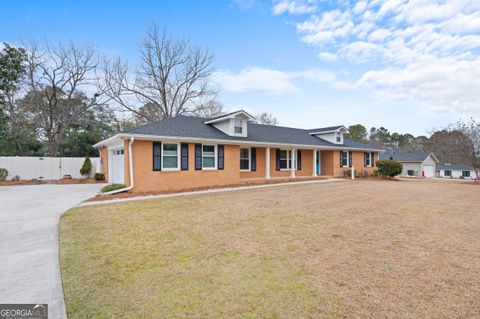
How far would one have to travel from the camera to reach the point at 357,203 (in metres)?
8.66

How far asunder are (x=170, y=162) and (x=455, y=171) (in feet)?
182

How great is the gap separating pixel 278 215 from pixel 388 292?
3.98 m

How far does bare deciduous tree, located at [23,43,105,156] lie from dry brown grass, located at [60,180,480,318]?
21475mm

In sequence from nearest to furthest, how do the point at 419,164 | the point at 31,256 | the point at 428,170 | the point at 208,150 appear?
the point at 31,256 < the point at 208,150 < the point at 419,164 < the point at 428,170

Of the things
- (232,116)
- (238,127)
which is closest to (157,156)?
(232,116)

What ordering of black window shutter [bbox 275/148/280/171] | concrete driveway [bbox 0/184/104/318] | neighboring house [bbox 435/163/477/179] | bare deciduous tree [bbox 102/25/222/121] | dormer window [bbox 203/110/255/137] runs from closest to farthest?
concrete driveway [bbox 0/184/104/318]
dormer window [bbox 203/110/255/137]
black window shutter [bbox 275/148/280/171]
bare deciduous tree [bbox 102/25/222/121]
neighboring house [bbox 435/163/477/179]

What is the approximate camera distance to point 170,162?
1204 cm

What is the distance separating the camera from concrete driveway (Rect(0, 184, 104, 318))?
2.88 m

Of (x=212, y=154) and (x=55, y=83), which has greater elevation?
(x=55, y=83)

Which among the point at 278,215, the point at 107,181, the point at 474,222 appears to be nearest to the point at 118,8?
the point at 107,181

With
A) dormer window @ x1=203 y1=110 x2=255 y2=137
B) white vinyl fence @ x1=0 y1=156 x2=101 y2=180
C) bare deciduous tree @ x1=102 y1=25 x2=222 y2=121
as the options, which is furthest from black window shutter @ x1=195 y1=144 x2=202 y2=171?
bare deciduous tree @ x1=102 y1=25 x2=222 y2=121

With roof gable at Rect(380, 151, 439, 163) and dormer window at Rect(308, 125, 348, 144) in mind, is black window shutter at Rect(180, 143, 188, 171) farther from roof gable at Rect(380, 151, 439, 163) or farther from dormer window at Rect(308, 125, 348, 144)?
roof gable at Rect(380, 151, 439, 163)

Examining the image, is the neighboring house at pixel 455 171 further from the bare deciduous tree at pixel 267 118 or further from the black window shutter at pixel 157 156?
the black window shutter at pixel 157 156

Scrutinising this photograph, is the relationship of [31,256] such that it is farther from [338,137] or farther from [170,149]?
[338,137]
